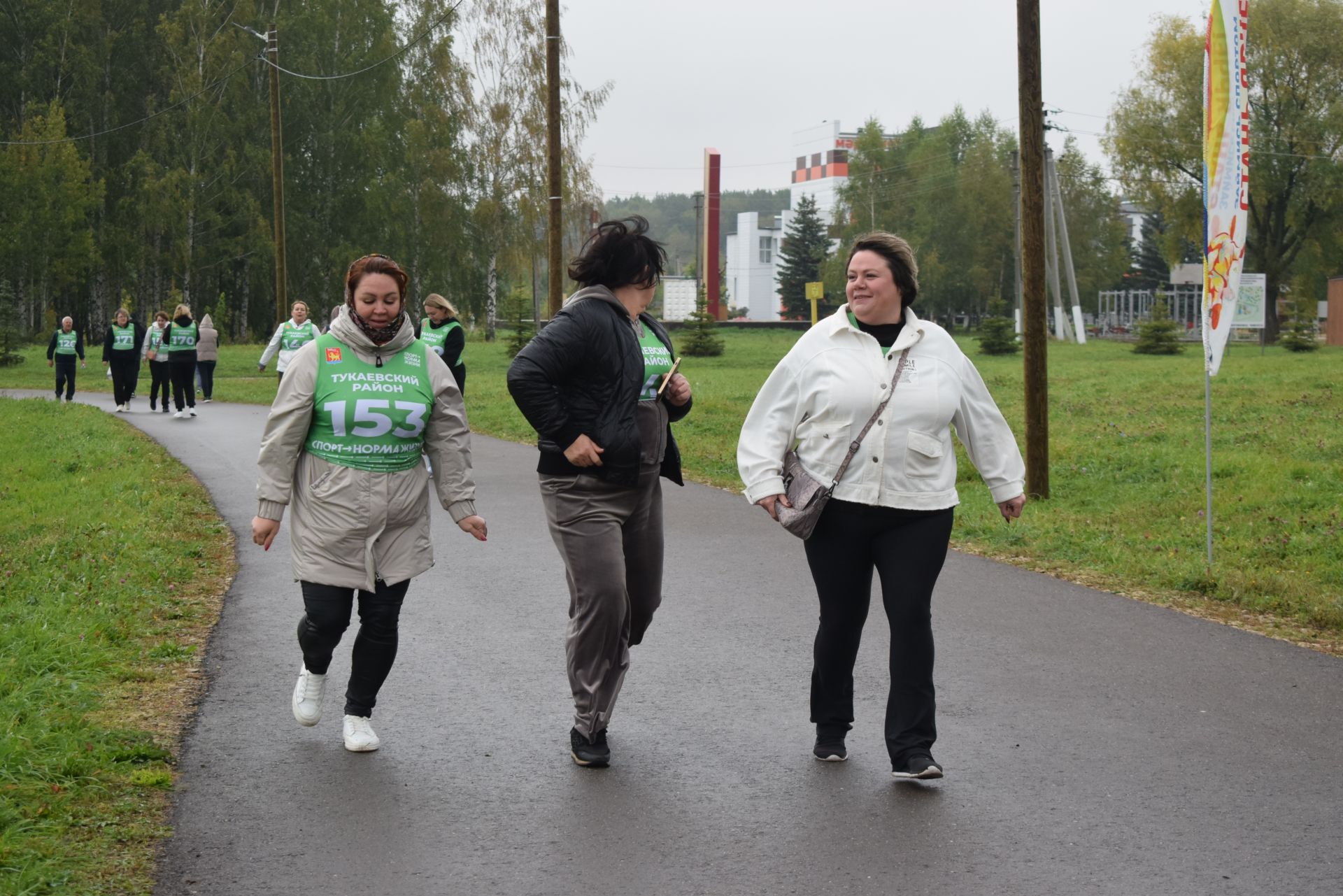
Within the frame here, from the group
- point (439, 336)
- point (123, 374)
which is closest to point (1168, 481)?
point (439, 336)

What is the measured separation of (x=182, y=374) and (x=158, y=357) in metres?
1.08

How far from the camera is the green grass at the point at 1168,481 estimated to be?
9133mm

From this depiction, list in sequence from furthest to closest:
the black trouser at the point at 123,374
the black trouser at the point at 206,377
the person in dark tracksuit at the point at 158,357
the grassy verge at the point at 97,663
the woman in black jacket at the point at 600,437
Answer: the black trouser at the point at 206,377
the black trouser at the point at 123,374
the person in dark tracksuit at the point at 158,357
the woman in black jacket at the point at 600,437
the grassy verge at the point at 97,663

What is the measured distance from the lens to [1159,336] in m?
45.0

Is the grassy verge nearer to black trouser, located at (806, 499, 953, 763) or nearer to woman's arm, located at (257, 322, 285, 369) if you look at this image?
black trouser, located at (806, 499, 953, 763)

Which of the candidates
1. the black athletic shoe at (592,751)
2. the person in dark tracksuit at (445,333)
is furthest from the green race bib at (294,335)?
the black athletic shoe at (592,751)

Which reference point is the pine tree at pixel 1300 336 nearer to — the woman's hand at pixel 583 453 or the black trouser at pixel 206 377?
the black trouser at pixel 206 377

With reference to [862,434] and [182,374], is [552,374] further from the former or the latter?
[182,374]

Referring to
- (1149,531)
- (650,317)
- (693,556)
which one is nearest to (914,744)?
(650,317)

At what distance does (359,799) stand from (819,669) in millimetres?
1643

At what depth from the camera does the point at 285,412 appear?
5.20 m

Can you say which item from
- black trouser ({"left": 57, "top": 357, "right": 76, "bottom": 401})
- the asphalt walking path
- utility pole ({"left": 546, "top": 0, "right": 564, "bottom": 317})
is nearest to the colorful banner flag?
the asphalt walking path

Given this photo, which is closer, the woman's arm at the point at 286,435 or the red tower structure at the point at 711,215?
the woman's arm at the point at 286,435

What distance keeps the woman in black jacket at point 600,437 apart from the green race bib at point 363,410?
15.1 inches
